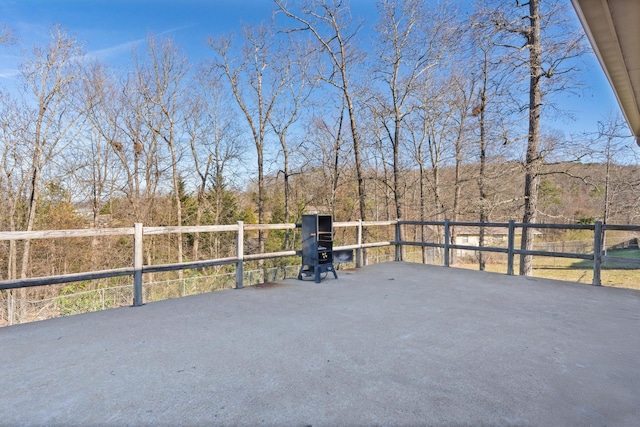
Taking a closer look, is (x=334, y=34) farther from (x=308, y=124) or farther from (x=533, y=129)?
(x=533, y=129)

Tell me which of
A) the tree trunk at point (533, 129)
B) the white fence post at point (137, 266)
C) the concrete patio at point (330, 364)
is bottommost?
the concrete patio at point (330, 364)

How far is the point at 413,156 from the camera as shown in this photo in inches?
684

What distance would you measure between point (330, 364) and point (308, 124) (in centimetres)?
1543

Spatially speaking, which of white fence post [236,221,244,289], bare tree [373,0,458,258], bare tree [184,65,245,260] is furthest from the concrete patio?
bare tree [184,65,245,260]

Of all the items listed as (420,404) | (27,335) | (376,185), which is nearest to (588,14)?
(420,404)

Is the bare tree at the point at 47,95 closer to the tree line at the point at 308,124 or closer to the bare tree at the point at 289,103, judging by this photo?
the tree line at the point at 308,124

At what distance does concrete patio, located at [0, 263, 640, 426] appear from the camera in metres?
1.99

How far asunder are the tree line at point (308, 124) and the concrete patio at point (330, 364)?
A: 270 inches

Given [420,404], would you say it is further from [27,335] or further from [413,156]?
[413,156]

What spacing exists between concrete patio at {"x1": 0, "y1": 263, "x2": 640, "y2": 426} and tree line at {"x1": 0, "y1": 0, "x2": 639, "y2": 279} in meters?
6.87

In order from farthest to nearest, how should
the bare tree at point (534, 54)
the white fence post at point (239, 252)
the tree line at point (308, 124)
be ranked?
the tree line at point (308, 124) < the bare tree at point (534, 54) < the white fence post at point (239, 252)

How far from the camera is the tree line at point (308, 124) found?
9.54 metres

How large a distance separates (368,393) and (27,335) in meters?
3.25

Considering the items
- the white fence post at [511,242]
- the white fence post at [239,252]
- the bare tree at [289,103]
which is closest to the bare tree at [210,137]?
the bare tree at [289,103]
